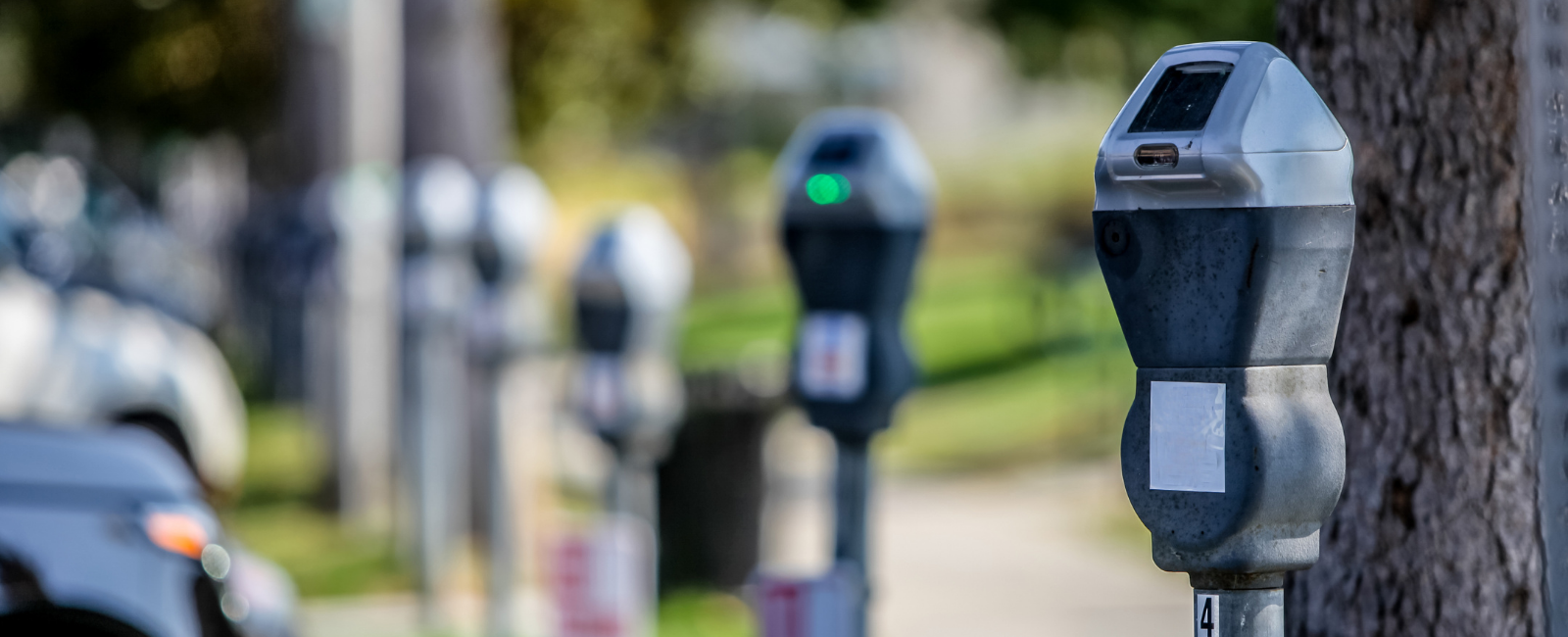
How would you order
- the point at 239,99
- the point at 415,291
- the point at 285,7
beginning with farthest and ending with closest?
the point at 239,99, the point at 285,7, the point at 415,291

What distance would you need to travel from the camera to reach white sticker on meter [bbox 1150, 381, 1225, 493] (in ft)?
7.79

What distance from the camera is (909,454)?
42.6 ft

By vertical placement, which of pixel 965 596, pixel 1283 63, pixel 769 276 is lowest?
pixel 769 276

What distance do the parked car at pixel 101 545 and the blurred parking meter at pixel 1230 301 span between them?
6.45 feet

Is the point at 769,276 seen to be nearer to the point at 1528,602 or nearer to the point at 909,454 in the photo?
the point at 909,454

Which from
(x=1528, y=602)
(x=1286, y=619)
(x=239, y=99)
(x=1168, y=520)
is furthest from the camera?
(x=239, y=99)

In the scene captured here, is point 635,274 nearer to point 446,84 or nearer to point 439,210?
point 439,210

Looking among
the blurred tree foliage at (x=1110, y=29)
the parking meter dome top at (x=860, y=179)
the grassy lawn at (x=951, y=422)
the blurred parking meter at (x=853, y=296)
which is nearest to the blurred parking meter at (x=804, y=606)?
the blurred parking meter at (x=853, y=296)

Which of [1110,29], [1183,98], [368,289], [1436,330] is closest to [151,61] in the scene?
[1110,29]

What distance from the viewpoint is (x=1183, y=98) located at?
8.02 feet

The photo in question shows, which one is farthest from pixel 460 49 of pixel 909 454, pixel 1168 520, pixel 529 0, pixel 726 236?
pixel 726 236

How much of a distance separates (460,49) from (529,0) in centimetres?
1025

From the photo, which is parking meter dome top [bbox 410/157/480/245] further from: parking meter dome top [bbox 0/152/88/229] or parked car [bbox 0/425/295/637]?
parked car [bbox 0/425/295/637]

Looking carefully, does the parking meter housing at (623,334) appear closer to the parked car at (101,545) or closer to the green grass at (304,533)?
the parked car at (101,545)
